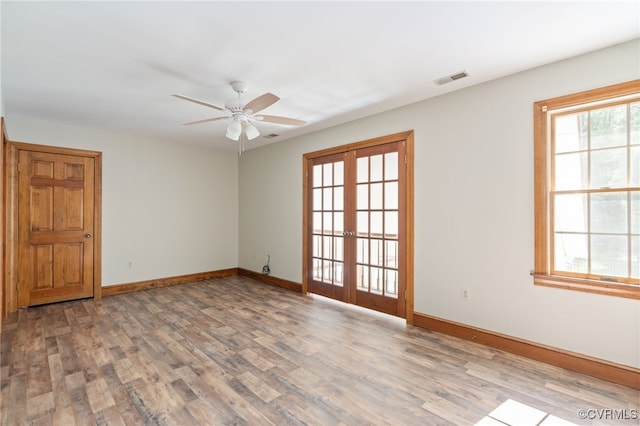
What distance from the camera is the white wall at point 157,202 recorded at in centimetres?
485

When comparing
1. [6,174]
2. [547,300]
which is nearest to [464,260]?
[547,300]

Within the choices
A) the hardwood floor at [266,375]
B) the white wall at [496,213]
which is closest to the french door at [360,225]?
the white wall at [496,213]

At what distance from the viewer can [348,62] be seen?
2670 mm

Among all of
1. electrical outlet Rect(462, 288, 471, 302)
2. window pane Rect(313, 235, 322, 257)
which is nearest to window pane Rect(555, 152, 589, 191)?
electrical outlet Rect(462, 288, 471, 302)

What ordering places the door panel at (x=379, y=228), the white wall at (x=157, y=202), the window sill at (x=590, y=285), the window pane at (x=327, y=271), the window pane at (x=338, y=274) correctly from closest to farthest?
the window sill at (x=590, y=285) < the door panel at (x=379, y=228) < the window pane at (x=338, y=274) < the window pane at (x=327, y=271) < the white wall at (x=157, y=202)

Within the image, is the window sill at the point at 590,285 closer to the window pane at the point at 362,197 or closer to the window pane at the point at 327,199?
the window pane at the point at 362,197

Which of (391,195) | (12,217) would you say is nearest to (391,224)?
(391,195)

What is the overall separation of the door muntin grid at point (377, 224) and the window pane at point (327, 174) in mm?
535

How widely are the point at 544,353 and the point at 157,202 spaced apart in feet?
18.9

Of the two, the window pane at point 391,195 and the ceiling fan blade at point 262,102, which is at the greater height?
the ceiling fan blade at point 262,102

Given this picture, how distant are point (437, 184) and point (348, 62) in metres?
1.66

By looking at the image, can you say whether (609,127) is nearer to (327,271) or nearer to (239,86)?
(239,86)

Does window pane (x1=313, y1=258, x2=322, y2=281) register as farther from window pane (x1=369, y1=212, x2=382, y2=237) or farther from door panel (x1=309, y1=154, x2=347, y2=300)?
window pane (x1=369, y1=212, x2=382, y2=237)

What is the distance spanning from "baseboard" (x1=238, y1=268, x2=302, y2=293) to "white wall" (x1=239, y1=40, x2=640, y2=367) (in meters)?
2.22
